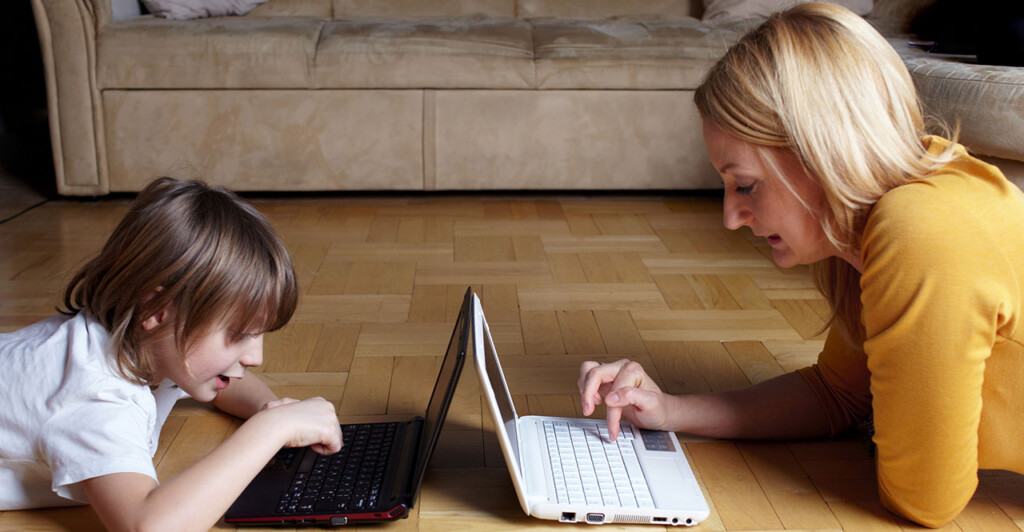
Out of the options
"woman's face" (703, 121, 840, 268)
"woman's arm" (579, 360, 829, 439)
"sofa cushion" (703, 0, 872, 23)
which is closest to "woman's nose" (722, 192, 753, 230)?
"woman's face" (703, 121, 840, 268)

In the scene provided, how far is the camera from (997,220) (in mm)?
854

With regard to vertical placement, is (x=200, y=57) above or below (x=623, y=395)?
above

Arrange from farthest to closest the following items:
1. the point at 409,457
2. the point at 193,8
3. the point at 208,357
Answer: the point at 193,8
the point at 409,457
the point at 208,357

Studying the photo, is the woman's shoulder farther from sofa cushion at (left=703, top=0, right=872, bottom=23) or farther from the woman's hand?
sofa cushion at (left=703, top=0, right=872, bottom=23)

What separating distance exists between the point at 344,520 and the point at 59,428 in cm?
29

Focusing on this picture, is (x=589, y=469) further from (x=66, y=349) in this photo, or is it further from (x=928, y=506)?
(x=66, y=349)

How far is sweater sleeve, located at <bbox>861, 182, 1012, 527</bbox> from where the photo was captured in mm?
815

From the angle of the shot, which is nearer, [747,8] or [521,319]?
[521,319]

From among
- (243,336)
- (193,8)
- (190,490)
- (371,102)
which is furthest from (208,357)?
(193,8)

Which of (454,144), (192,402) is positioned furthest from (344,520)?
(454,144)

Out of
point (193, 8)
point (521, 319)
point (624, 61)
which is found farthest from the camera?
point (193, 8)

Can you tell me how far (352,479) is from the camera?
3.21ft

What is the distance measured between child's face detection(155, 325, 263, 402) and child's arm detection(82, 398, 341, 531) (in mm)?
72

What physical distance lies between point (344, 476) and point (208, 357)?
0.20 m
